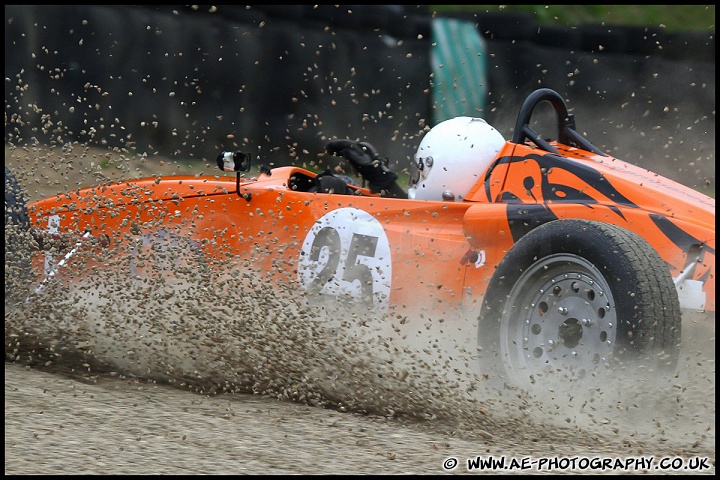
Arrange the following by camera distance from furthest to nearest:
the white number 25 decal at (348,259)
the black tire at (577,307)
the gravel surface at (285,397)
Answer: the white number 25 decal at (348,259) < the black tire at (577,307) < the gravel surface at (285,397)

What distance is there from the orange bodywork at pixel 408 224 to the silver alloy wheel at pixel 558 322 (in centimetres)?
28

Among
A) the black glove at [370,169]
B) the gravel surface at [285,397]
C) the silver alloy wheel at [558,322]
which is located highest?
the black glove at [370,169]

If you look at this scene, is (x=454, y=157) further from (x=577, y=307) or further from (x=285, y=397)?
(x=285, y=397)

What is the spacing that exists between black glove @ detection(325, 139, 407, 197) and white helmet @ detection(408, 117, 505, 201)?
1.53ft

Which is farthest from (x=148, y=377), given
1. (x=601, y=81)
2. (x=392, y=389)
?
(x=601, y=81)

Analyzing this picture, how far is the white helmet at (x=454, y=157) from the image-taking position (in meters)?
4.53

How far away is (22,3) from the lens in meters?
9.45

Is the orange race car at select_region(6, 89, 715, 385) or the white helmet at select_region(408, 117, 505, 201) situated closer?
the orange race car at select_region(6, 89, 715, 385)

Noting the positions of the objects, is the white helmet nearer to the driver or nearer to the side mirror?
the driver

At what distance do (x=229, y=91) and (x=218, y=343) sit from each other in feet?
20.1

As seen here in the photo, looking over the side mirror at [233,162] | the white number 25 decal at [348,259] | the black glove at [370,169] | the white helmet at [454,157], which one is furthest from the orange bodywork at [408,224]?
the black glove at [370,169]

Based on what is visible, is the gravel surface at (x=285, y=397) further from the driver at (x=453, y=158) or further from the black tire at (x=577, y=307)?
the driver at (x=453, y=158)

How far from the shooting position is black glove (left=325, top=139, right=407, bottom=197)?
203 inches

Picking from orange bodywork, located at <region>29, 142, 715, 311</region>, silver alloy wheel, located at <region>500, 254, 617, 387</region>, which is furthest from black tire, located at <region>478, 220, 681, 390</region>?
orange bodywork, located at <region>29, 142, 715, 311</region>
